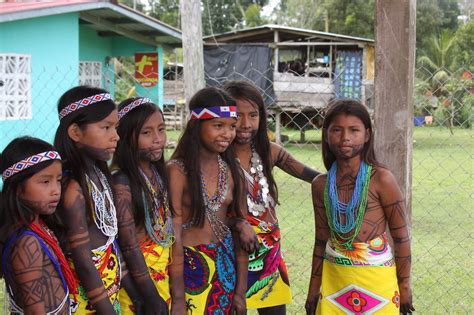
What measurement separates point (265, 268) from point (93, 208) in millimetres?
1064

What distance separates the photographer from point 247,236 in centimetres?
312

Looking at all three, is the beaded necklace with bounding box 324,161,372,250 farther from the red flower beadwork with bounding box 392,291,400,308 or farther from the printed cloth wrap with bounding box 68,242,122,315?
the printed cloth wrap with bounding box 68,242,122,315

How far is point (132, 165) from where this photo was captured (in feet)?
9.71

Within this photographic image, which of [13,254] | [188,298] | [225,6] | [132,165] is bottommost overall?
[188,298]

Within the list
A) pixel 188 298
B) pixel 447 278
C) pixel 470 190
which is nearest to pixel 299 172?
pixel 188 298

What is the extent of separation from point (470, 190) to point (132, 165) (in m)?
7.53

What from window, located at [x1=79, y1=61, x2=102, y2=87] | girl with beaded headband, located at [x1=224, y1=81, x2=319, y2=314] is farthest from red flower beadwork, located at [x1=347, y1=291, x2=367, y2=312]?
window, located at [x1=79, y1=61, x2=102, y2=87]

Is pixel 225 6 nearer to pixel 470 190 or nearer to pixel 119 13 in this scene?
pixel 119 13

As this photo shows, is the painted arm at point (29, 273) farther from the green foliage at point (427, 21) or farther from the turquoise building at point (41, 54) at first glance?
the green foliage at point (427, 21)

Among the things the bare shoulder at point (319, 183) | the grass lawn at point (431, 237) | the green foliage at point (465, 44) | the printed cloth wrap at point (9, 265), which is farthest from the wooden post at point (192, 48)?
the green foliage at point (465, 44)

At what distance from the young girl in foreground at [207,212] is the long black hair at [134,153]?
194 millimetres

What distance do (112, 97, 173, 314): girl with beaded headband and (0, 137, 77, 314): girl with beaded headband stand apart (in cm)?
44

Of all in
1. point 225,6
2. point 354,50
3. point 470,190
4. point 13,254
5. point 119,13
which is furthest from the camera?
point 225,6

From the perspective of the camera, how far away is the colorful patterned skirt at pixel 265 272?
3307 mm
